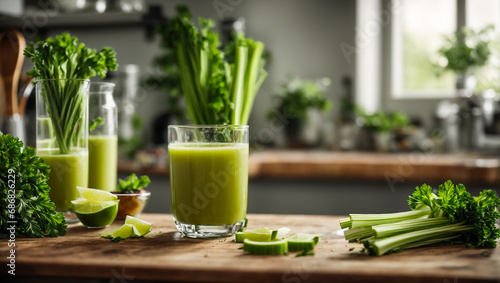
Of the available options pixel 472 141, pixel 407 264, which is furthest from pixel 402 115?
pixel 407 264

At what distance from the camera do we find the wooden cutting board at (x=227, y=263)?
76 cm

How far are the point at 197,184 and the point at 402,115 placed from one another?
2645mm

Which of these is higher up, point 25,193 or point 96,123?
point 96,123

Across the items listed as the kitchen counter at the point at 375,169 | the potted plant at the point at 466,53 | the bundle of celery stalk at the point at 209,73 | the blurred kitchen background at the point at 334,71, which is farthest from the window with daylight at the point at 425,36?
the bundle of celery stalk at the point at 209,73

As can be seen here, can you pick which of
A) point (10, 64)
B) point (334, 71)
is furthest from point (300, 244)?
point (334, 71)

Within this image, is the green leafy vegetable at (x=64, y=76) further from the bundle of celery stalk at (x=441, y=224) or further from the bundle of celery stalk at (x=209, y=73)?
the bundle of celery stalk at (x=441, y=224)

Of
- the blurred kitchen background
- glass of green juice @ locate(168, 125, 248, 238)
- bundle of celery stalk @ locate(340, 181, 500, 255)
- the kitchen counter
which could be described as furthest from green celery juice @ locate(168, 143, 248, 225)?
the blurred kitchen background

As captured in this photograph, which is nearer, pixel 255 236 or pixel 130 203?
pixel 255 236

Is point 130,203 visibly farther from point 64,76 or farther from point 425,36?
point 425,36

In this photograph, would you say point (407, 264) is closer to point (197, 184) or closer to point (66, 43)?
point (197, 184)

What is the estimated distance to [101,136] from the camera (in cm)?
122

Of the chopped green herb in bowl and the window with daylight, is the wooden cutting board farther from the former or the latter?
the window with daylight

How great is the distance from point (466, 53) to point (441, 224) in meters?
2.27

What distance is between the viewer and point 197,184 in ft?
3.27
